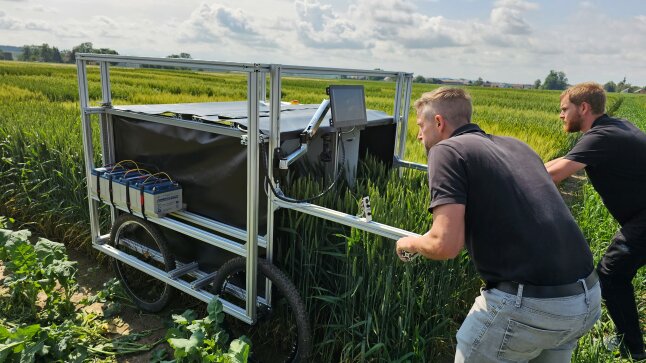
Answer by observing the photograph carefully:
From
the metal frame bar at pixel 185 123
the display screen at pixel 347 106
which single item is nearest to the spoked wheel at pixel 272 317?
the metal frame bar at pixel 185 123

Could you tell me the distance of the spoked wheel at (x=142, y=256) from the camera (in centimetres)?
315

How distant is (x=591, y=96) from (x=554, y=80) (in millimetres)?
118518

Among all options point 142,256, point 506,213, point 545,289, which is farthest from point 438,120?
point 142,256

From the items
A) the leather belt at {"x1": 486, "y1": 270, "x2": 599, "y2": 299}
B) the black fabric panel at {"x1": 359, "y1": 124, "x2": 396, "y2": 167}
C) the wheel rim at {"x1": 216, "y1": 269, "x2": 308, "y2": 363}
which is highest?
the black fabric panel at {"x1": 359, "y1": 124, "x2": 396, "y2": 167}

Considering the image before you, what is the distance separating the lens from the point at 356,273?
102 inches

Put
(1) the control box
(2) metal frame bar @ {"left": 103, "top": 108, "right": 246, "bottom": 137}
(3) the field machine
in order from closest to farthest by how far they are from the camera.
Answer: (3) the field machine < (2) metal frame bar @ {"left": 103, "top": 108, "right": 246, "bottom": 137} < (1) the control box

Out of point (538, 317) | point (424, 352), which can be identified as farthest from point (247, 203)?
point (538, 317)

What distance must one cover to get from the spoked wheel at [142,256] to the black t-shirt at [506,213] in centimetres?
214

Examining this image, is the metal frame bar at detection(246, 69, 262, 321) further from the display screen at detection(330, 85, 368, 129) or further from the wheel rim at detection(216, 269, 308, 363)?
the display screen at detection(330, 85, 368, 129)

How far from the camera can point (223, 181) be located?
9.21 feet

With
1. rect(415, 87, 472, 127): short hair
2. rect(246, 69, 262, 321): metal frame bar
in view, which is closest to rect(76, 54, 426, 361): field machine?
rect(246, 69, 262, 321): metal frame bar

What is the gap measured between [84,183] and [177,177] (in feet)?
5.80

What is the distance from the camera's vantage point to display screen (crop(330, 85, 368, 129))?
263 centimetres

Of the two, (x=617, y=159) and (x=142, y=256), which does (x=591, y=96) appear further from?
(x=142, y=256)
